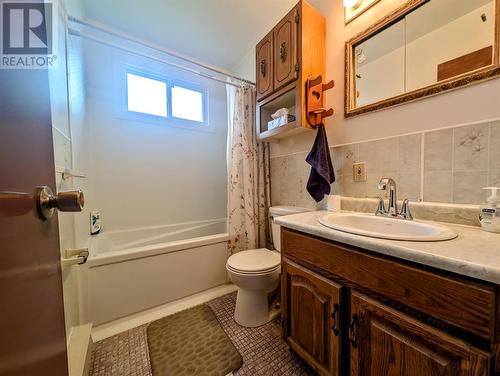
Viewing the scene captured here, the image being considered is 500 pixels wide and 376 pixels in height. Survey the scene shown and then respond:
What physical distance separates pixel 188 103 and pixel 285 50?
141cm

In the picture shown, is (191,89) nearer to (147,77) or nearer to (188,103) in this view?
(188,103)

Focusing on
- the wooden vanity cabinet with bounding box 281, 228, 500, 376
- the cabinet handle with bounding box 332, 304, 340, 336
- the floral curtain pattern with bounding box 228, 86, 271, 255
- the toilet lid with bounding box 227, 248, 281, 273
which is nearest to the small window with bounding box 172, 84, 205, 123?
the floral curtain pattern with bounding box 228, 86, 271, 255

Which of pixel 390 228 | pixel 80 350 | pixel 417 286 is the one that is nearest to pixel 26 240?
pixel 417 286

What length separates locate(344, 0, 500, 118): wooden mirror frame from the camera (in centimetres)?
80

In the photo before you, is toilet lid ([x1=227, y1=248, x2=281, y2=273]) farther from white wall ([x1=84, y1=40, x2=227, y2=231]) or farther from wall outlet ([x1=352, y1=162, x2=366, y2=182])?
white wall ([x1=84, y1=40, x2=227, y2=231])

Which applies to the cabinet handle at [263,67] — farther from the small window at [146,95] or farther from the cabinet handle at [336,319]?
the cabinet handle at [336,319]

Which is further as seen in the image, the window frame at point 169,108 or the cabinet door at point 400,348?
the window frame at point 169,108

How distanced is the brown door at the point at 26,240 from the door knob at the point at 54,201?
16 mm

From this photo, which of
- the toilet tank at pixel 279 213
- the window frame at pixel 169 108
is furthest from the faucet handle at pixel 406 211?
the window frame at pixel 169 108

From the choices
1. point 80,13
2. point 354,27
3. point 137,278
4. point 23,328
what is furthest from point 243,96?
point 23,328

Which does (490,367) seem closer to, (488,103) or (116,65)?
(488,103)

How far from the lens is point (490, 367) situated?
49 centimetres

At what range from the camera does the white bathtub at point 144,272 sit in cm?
134

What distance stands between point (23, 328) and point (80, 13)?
221cm
